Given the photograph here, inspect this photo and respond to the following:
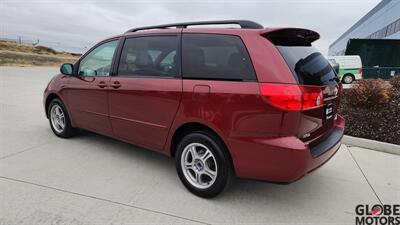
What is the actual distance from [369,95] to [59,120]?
569cm

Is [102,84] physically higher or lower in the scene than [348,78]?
higher

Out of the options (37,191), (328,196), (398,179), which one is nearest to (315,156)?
(328,196)

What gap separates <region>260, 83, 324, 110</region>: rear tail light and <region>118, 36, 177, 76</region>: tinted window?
1141mm

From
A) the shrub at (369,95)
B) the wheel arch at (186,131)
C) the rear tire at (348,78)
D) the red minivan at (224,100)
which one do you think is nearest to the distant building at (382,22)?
the rear tire at (348,78)

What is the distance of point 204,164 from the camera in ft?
10.6

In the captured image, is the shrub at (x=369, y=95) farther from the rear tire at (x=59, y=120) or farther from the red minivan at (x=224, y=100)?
the rear tire at (x=59, y=120)

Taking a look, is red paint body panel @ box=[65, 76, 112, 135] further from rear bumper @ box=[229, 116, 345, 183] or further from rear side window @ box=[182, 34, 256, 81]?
rear bumper @ box=[229, 116, 345, 183]

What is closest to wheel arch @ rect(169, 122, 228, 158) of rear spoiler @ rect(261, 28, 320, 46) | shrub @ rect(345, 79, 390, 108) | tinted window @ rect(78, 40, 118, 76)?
rear spoiler @ rect(261, 28, 320, 46)

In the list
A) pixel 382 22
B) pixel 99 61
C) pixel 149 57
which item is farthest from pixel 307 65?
pixel 382 22

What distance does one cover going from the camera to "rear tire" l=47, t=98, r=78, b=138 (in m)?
4.97

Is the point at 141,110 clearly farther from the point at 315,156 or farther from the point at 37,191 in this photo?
the point at 315,156

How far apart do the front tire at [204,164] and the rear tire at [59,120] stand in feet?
8.10

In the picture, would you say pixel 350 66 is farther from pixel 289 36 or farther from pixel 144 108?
pixel 144 108

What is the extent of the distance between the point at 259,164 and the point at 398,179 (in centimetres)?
241
